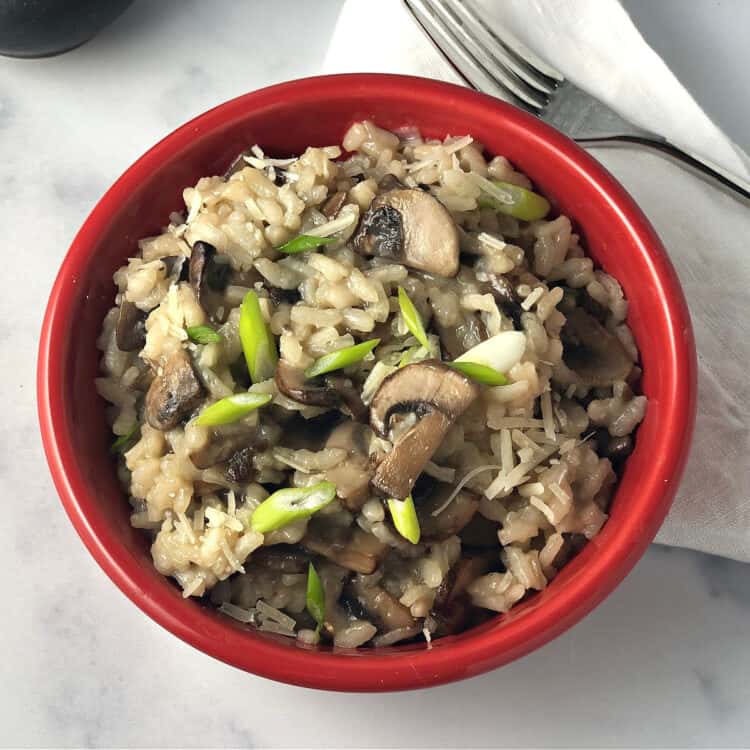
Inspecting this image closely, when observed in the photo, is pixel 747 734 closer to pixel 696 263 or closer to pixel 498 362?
pixel 696 263

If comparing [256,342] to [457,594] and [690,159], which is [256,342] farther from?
[690,159]

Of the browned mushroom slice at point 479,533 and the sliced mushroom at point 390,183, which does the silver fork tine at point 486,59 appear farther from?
the browned mushroom slice at point 479,533

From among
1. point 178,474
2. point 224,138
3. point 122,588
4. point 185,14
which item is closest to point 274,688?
point 122,588

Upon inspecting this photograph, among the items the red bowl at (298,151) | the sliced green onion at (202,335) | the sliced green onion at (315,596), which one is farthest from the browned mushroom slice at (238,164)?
the sliced green onion at (315,596)

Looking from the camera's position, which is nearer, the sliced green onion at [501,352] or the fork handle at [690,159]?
A: the sliced green onion at [501,352]

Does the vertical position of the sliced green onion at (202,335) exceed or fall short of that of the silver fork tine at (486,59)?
it falls short

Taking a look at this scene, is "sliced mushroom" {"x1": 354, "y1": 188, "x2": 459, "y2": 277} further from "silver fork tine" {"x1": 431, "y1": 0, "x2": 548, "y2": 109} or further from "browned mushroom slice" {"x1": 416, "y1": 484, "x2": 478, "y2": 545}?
"silver fork tine" {"x1": 431, "y1": 0, "x2": 548, "y2": 109}

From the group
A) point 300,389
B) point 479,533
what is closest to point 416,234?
point 300,389
